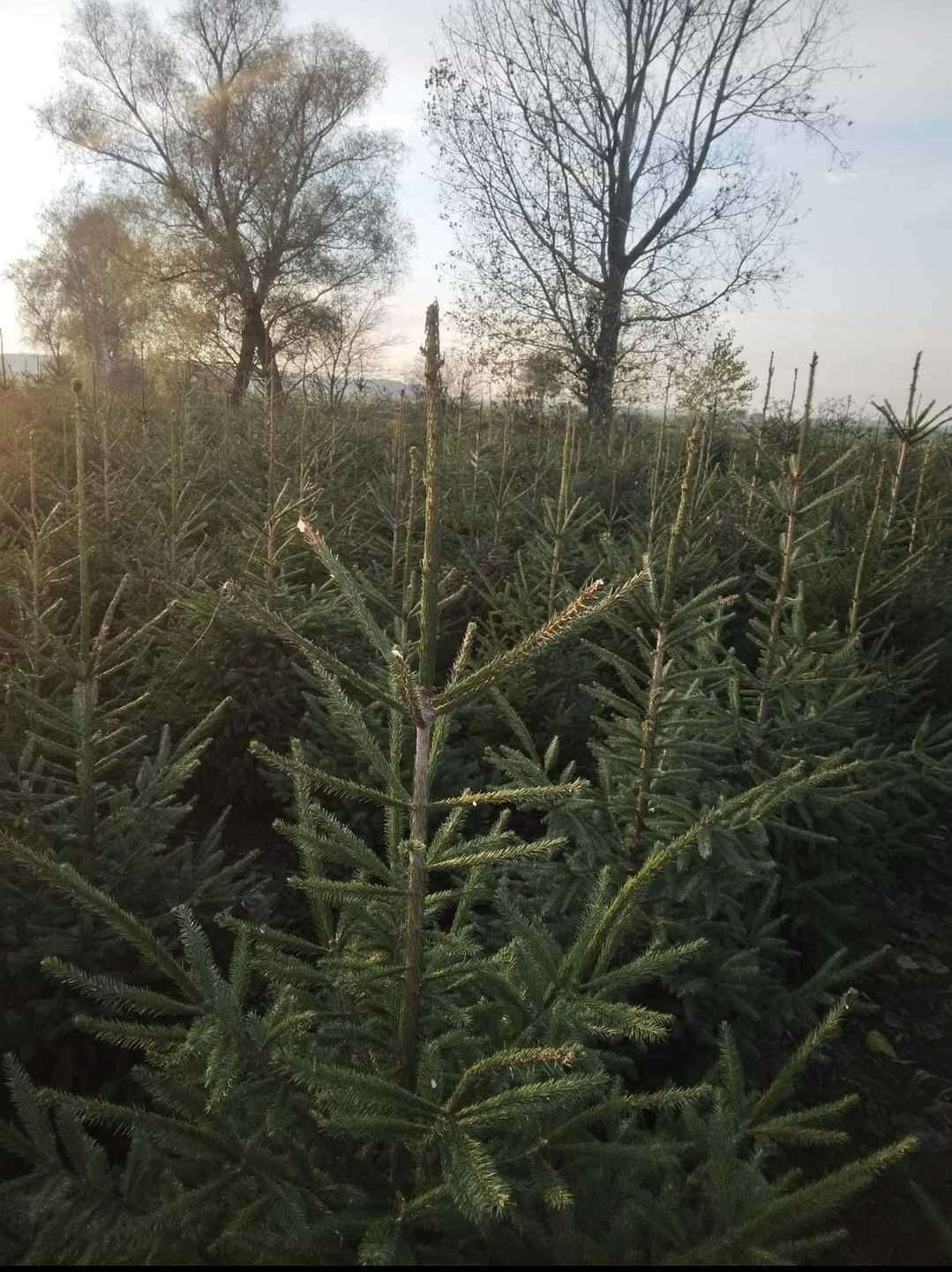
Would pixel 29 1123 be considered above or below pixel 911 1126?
above

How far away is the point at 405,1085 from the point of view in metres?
1.49

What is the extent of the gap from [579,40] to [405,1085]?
20.2 meters

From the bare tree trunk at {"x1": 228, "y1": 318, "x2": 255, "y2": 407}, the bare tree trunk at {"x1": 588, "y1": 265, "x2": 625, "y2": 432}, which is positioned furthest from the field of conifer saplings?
the bare tree trunk at {"x1": 228, "y1": 318, "x2": 255, "y2": 407}

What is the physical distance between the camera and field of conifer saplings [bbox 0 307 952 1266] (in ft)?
4.17

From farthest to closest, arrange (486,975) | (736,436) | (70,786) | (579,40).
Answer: (579,40), (736,436), (70,786), (486,975)

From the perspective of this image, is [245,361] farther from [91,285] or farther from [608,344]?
[608,344]

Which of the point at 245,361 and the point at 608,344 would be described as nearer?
the point at 608,344

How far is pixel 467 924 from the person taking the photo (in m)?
1.98

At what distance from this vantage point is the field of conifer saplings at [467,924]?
127 cm

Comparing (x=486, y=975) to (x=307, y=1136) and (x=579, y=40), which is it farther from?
(x=579, y=40)

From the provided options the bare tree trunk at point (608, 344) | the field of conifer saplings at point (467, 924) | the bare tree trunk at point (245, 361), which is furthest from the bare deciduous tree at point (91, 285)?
the field of conifer saplings at point (467, 924)

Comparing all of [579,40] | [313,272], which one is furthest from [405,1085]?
[313,272]

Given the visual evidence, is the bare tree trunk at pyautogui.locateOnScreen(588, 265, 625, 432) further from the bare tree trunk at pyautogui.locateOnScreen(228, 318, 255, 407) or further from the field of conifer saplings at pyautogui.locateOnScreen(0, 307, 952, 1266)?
the field of conifer saplings at pyautogui.locateOnScreen(0, 307, 952, 1266)

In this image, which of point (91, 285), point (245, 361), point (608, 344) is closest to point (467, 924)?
point (608, 344)
